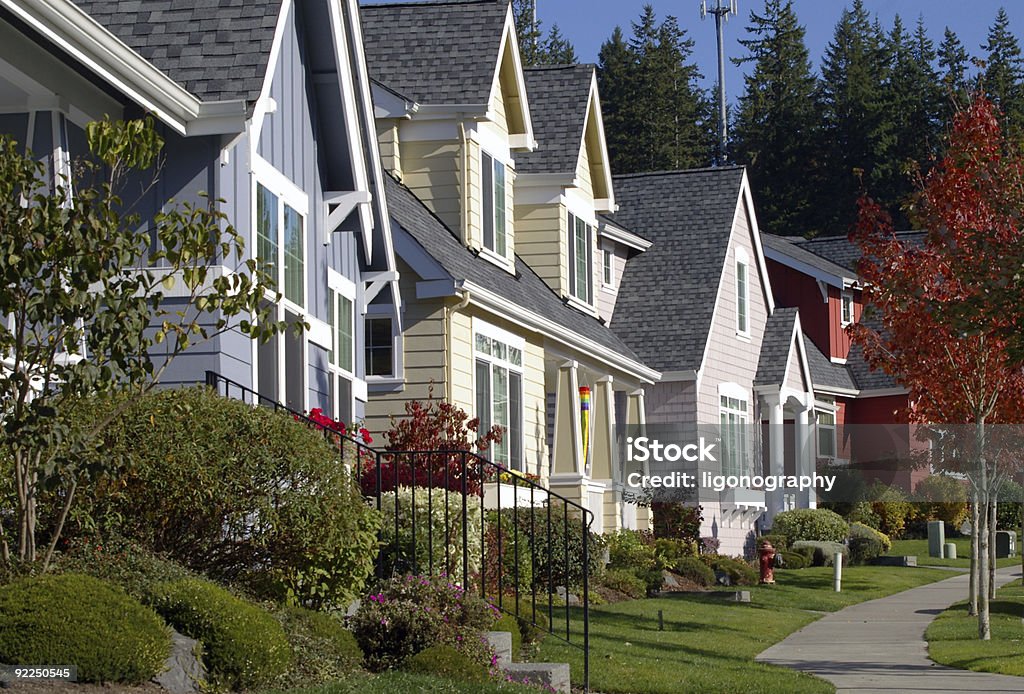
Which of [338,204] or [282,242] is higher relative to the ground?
[338,204]

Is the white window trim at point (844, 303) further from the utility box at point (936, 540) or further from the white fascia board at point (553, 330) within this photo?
the white fascia board at point (553, 330)

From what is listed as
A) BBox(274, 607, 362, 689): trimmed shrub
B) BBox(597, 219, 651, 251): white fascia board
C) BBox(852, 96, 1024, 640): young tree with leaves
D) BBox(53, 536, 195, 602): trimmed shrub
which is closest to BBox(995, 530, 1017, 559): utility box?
BBox(597, 219, 651, 251): white fascia board

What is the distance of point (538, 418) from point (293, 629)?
14144 millimetres

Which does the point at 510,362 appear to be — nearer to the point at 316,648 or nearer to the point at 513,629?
the point at 513,629

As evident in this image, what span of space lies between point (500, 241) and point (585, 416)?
4292 millimetres

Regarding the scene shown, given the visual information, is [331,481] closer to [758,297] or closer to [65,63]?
[65,63]

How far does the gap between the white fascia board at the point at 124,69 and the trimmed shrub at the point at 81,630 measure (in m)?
4.26

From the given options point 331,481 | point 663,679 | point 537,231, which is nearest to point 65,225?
point 331,481

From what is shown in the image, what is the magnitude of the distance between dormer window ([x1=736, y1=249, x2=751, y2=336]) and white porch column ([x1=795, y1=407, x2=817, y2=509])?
5.11 metres

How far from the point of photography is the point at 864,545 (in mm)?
33844

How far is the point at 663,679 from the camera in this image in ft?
45.2

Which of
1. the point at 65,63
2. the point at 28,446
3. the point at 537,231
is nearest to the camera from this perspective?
the point at 28,446

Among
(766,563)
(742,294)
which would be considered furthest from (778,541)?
(766,563)

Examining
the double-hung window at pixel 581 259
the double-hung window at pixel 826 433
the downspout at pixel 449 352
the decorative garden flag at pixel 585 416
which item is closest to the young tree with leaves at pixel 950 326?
the downspout at pixel 449 352
